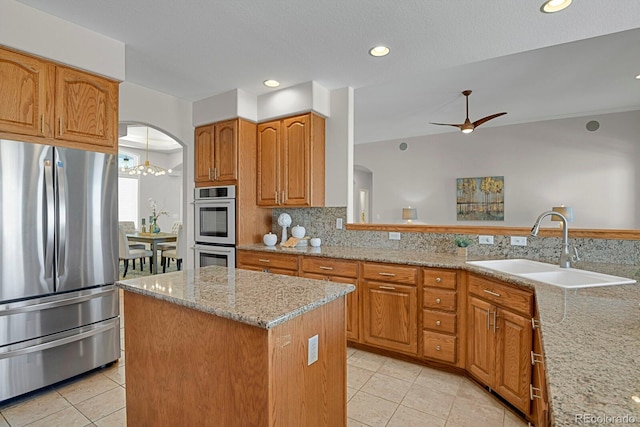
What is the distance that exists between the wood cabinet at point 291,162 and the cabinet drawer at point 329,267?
69 cm

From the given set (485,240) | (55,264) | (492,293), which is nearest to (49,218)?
(55,264)

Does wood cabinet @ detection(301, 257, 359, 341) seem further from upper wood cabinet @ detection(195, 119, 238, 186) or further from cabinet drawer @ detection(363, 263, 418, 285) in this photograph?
upper wood cabinet @ detection(195, 119, 238, 186)

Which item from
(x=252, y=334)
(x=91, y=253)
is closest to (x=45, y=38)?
(x=91, y=253)

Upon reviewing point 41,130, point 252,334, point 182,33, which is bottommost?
point 252,334

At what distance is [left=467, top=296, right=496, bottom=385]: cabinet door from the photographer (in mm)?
2164

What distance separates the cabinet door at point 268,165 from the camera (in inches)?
144

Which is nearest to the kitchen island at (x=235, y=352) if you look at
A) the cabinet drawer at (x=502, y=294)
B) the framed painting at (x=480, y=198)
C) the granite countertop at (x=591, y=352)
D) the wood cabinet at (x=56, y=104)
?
the granite countertop at (x=591, y=352)

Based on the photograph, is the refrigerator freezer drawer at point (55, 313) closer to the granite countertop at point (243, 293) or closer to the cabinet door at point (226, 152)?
the granite countertop at point (243, 293)

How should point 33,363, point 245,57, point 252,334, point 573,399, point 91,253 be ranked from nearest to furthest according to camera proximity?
1. point 573,399
2. point 252,334
3. point 33,363
4. point 91,253
5. point 245,57

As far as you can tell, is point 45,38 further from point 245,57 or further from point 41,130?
point 245,57

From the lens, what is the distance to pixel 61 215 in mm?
2258

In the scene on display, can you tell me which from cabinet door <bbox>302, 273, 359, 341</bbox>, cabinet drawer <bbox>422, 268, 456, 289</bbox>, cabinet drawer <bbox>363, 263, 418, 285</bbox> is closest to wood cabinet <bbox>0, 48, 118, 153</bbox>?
cabinet door <bbox>302, 273, 359, 341</bbox>

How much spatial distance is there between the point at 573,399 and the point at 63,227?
2.82 m

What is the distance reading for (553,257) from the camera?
2549 millimetres
